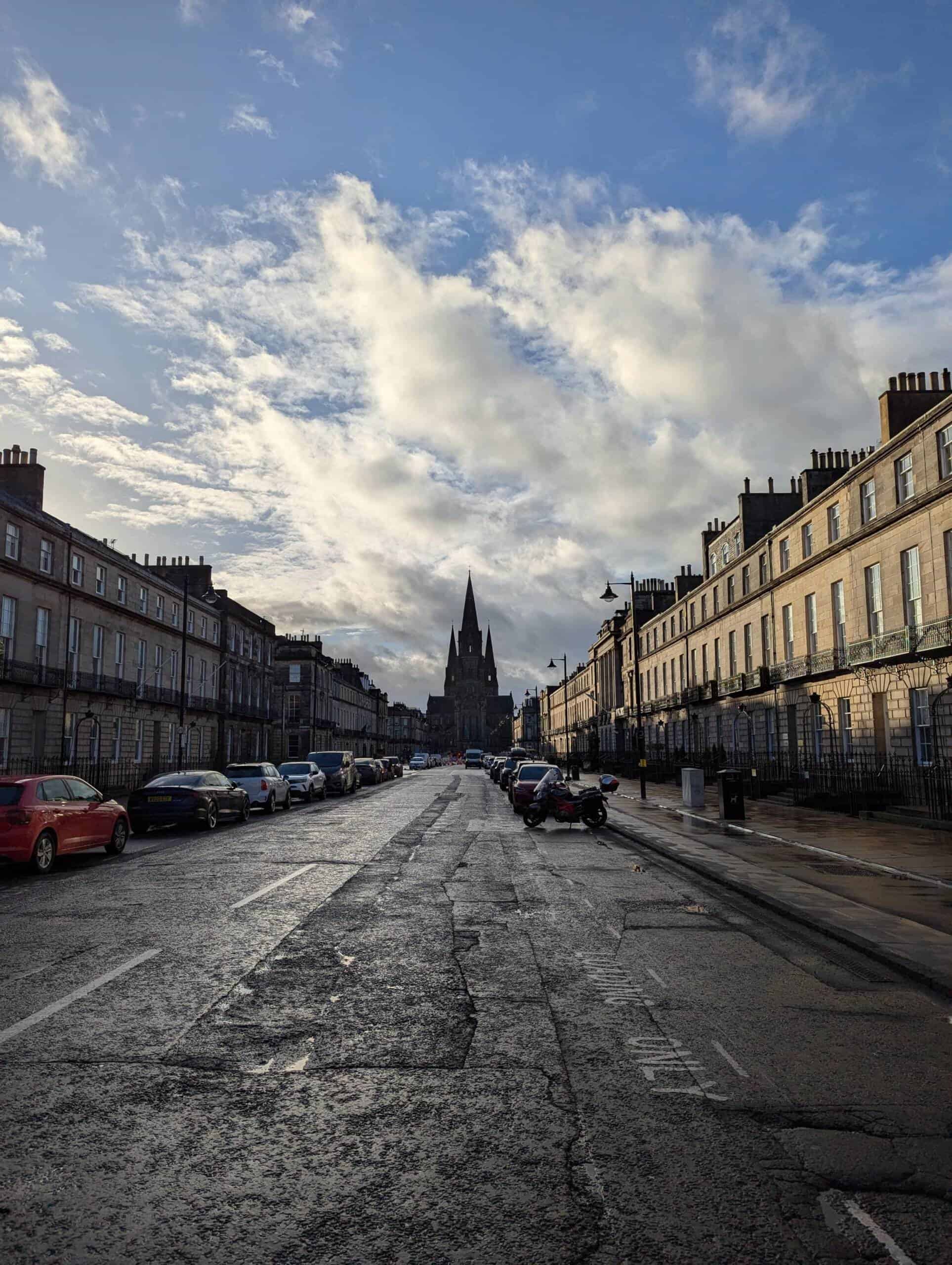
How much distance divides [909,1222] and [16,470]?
134 feet

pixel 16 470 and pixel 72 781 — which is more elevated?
pixel 16 470

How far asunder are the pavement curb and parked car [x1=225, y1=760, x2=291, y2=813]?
621 inches

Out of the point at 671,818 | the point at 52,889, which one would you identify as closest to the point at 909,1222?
the point at 52,889

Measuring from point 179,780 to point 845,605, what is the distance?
2159cm

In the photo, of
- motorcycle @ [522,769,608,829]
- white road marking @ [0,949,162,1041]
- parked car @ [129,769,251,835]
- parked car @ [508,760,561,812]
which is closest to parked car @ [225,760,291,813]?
parked car @ [129,769,251,835]

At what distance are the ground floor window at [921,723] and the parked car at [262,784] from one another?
1882 cm

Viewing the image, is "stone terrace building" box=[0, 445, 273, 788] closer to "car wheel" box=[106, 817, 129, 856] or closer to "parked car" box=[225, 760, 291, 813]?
"parked car" box=[225, 760, 291, 813]

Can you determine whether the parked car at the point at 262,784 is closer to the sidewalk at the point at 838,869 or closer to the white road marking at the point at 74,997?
the sidewalk at the point at 838,869

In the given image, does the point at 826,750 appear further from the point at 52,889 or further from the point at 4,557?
the point at 4,557

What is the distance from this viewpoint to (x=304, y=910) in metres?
10.4

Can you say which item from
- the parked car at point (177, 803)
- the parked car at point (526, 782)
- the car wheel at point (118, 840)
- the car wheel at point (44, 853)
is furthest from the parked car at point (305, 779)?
the car wheel at point (44, 853)

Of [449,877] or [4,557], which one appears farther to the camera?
[4,557]

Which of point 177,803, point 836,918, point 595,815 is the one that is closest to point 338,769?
point 177,803

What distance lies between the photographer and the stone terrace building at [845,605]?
24547 mm
